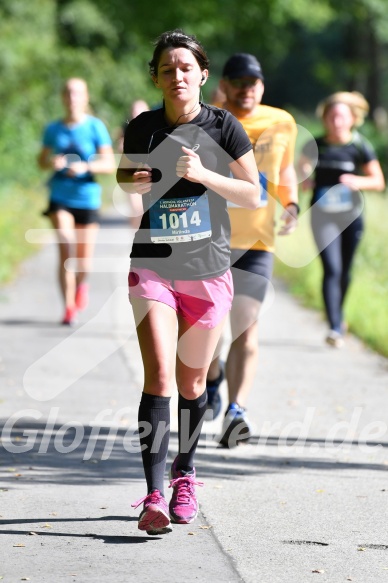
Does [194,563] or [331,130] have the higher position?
[331,130]

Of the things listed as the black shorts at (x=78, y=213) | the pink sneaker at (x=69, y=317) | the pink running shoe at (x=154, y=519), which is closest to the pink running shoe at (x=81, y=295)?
the pink sneaker at (x=69, y=317)

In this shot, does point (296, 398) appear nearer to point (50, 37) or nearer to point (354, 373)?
point (354, 373)

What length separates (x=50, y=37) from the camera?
4094 centimetres

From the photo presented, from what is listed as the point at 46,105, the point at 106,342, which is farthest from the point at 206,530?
the point at 46,105

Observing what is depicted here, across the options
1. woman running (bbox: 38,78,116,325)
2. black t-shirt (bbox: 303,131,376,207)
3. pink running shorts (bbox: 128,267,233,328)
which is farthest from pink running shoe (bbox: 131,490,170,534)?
woman running (bbox: 38,78,116,325)

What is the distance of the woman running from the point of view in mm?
11211

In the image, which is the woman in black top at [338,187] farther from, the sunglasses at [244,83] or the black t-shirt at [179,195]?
the black t-shirt at [179,195]

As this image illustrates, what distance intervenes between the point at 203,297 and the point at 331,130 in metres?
5.65

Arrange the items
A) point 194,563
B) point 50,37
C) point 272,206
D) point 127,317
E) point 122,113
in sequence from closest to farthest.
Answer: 1. point 194,563
2. point 272,206
3. point 127,317
4. point 50,37
5. point 122,113

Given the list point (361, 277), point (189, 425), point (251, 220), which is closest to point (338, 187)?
point (251, 220)

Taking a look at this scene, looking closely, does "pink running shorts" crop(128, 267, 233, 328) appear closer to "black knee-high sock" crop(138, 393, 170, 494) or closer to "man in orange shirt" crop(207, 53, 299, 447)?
"black knee-high sock" crop(138, 393, 170, 494)

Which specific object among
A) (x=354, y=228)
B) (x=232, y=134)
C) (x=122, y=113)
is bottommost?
(x=122, y=113)

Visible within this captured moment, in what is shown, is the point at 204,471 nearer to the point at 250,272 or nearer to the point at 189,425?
the point at 189,425

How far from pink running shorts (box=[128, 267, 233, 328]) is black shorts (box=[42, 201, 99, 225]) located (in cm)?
608
